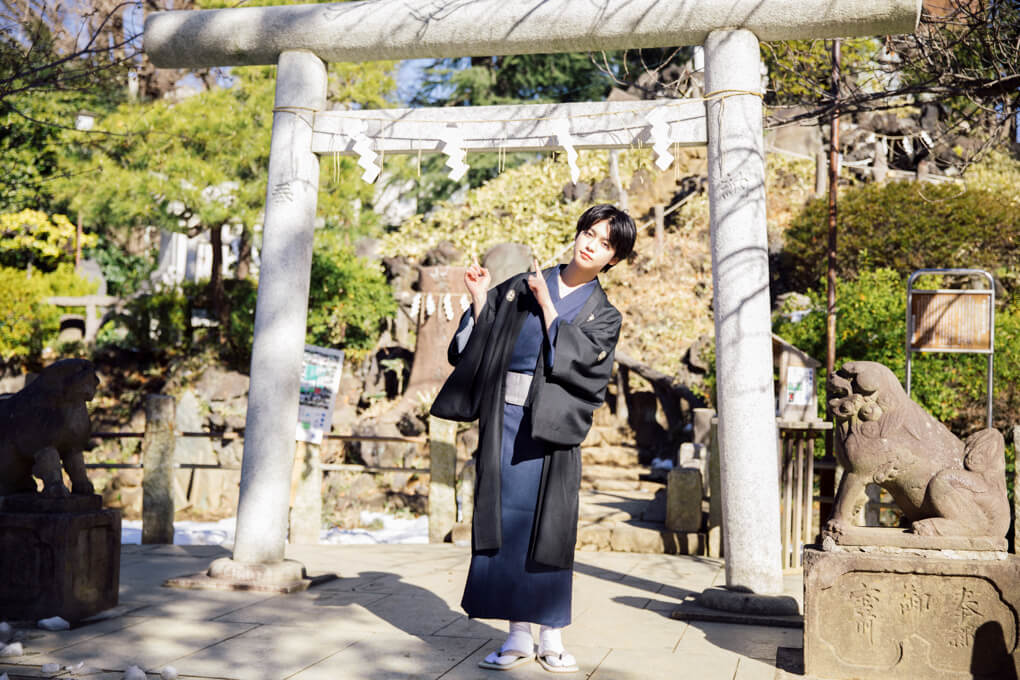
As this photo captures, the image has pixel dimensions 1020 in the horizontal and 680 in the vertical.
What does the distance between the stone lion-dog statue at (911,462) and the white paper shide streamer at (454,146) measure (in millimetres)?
2457

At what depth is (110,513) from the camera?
445 centimetres

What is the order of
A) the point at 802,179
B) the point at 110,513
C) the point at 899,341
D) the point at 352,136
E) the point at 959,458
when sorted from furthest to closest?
the point at 802,179, the point at 899,341, the point at 352,136, the point at 110,513, the point at 959,458

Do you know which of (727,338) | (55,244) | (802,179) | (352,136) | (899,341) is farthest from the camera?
(802,179)

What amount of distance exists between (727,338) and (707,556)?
2.90 meters

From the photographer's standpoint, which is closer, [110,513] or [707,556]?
[110,513]

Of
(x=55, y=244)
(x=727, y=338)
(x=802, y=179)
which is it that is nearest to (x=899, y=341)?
(x=727, y=338)

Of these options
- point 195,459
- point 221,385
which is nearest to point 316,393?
point 195,459

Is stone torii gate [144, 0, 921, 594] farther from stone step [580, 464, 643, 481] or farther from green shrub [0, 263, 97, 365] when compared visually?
green shrub [0, 263, 97, 365]

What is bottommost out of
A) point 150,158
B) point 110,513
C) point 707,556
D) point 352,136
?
point 707,556

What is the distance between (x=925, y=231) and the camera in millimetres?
13352

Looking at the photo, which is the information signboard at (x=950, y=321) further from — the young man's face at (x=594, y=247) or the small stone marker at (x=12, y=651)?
the small stone marker at (x=12, y=651)

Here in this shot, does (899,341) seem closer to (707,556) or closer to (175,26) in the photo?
(707,556)

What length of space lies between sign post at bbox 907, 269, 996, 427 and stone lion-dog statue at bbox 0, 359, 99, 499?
19.6 ft

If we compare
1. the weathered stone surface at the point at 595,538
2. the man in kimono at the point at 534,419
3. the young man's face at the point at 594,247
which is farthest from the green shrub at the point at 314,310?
the young man's face at the point at 594,247
